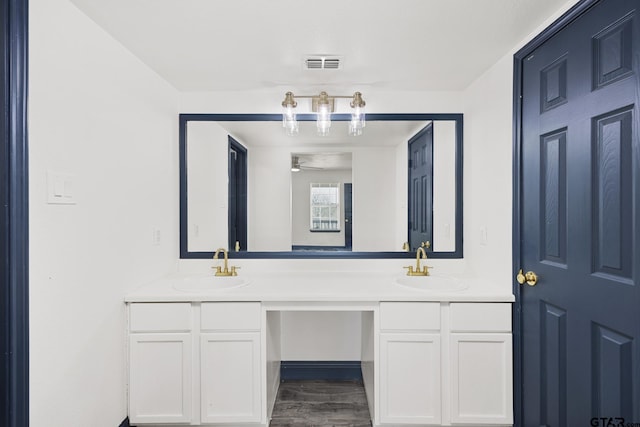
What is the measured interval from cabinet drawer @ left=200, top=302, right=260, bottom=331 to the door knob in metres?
1.40

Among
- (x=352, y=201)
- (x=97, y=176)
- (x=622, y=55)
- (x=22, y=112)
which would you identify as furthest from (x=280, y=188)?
(x=622, y=55)

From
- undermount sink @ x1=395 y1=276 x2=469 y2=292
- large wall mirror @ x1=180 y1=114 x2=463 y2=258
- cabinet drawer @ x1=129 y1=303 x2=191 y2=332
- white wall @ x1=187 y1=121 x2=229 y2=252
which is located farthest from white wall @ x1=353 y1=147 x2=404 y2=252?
cabinet drawer @ x1=129 y1=303 x2=191 y2=332

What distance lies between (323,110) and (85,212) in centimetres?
152

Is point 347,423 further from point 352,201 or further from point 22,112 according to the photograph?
point 22,112

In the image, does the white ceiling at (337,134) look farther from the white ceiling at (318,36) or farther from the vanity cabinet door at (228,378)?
the vanity cabinet door at (228,378)

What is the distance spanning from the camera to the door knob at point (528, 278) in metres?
1.69

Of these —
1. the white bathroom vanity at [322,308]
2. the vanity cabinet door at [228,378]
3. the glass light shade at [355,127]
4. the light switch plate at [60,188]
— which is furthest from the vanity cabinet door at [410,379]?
the light switch plate at [60,188]

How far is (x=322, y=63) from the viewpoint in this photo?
1969 mm

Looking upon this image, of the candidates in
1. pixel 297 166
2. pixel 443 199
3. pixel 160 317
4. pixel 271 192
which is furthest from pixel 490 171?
pixel 160 317

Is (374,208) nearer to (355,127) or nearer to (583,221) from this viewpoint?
(355,127)

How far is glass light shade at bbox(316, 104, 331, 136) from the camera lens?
234cm

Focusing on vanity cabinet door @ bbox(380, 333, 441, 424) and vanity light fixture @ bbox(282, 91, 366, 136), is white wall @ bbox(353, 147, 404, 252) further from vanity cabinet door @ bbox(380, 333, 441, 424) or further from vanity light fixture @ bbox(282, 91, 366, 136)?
vanity cabinet door @ bbox(380, 333, 441, 424)

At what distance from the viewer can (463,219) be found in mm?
2463

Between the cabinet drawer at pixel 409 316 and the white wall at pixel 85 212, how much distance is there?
142cm
